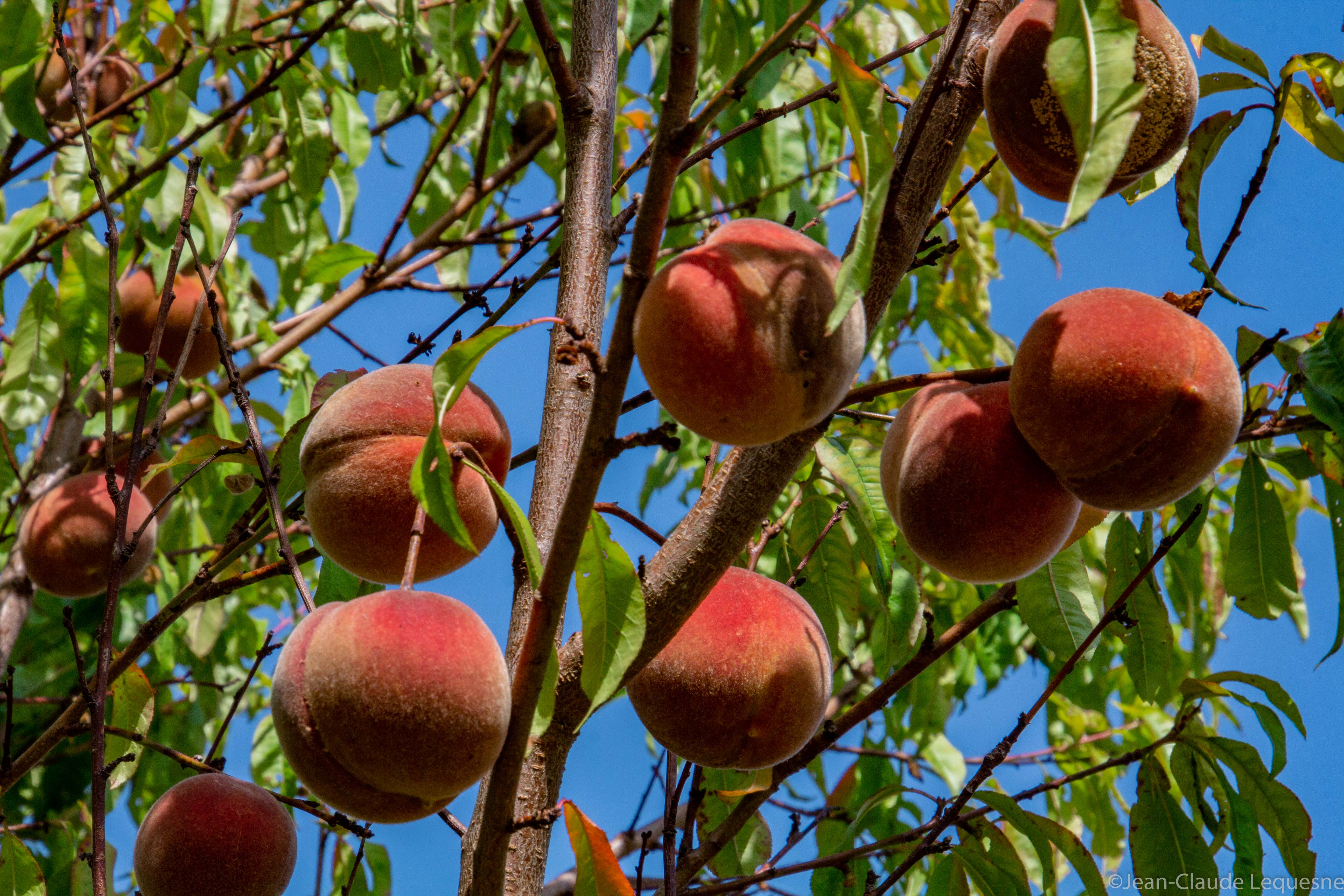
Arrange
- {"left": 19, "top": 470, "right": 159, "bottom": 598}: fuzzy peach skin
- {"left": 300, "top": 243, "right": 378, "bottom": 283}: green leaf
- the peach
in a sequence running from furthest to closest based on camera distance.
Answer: the peach
{"left": 19, "top": 470, "right": 159, "bottom": 598}: fuzzy peach skin
{"left": 300, "top": 243, "right": 378, "bottom": 283}: green leaf

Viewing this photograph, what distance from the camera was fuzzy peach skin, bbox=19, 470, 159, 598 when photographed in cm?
290

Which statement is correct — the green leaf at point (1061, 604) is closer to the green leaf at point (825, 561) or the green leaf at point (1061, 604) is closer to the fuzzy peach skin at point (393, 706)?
the green leaf at point (825, 561)

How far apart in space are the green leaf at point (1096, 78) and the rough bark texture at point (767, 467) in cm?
27

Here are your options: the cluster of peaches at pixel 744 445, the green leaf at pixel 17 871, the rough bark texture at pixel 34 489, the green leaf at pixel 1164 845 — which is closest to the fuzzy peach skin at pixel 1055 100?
the cluster of peaches at pixel 744 445

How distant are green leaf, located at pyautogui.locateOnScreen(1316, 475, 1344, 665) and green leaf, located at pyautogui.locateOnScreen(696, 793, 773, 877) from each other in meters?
1.03

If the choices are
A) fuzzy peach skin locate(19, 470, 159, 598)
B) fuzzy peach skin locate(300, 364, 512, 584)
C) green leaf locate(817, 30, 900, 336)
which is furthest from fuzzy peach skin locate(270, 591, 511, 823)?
fuzzy peach skin locate(19, 470, 159, 598)

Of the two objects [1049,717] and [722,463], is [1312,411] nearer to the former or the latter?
[722,463]

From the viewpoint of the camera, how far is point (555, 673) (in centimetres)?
131

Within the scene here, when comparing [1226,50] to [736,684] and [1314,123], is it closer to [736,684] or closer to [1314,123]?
[1314,123]

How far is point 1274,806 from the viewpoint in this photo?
1823mm

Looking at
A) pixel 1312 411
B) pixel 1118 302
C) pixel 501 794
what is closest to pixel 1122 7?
pixel 1118 302

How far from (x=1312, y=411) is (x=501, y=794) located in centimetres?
123

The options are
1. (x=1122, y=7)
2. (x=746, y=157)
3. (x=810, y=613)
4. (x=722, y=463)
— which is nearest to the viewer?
(x=1122, y=7)

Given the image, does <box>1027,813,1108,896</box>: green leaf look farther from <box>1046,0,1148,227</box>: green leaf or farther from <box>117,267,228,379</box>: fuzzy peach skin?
<box>117,267,228,379</box>: fuzzy peach skin
